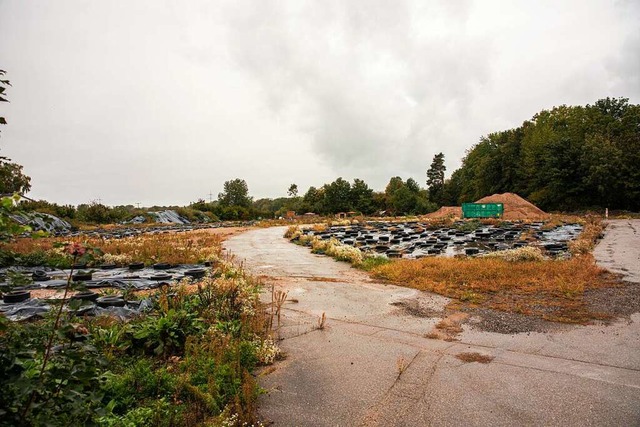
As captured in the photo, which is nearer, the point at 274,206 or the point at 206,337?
the point at 206,337

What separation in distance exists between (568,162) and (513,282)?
44014mm

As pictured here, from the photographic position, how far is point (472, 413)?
326 cm

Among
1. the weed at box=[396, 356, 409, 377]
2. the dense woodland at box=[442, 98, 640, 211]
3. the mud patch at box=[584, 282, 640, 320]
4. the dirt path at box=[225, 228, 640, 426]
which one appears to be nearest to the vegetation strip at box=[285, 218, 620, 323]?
the mud patch at box=[584, 282, 640, 320]

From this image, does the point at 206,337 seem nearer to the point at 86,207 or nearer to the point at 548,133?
the point at 86,207

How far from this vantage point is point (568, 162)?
4275 centimetres

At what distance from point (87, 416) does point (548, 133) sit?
209ft

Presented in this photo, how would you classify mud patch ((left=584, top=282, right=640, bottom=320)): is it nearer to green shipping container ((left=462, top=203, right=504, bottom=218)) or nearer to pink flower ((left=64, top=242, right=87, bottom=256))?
pink flower ((left=64, top=242, right=87, bottom=256))

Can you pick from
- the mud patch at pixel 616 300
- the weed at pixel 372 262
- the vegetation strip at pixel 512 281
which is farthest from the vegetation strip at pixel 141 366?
the mud patch at pixel 616 300

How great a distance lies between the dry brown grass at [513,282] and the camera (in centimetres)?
636

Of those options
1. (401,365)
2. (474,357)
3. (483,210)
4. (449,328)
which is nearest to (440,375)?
(401,365)

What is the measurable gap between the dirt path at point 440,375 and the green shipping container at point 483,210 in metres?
29.9

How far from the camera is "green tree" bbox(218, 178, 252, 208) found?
7056 centimetres

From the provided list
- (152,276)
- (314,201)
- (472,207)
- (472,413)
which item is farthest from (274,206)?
(472,413)

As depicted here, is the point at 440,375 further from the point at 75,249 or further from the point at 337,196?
the point at 337,196
